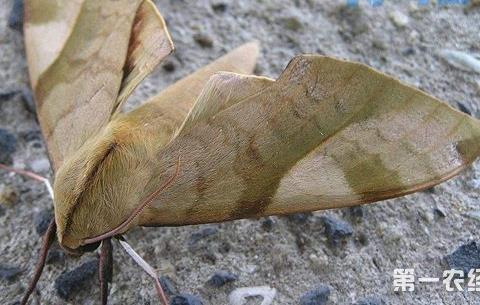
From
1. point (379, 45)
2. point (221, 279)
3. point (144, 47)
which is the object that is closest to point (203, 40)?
point (144, 47)

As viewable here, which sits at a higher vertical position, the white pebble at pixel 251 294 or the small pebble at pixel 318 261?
the small pebble at pixel 318 261

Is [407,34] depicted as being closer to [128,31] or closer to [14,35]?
[128,31]

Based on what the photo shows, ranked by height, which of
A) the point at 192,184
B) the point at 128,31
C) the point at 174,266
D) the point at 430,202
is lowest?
the point at 174,266

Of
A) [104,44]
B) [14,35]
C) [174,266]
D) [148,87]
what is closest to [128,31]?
[104,44]

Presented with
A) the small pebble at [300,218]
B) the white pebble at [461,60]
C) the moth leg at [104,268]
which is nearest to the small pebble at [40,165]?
the moth leg at [104,268]

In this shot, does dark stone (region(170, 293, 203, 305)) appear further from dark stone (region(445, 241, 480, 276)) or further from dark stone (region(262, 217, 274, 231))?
dark stone (region(445, 241, 480, 276))

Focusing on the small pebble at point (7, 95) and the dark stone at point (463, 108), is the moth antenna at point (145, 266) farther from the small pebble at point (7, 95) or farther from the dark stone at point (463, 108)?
the dark stone at point (463, 108)
